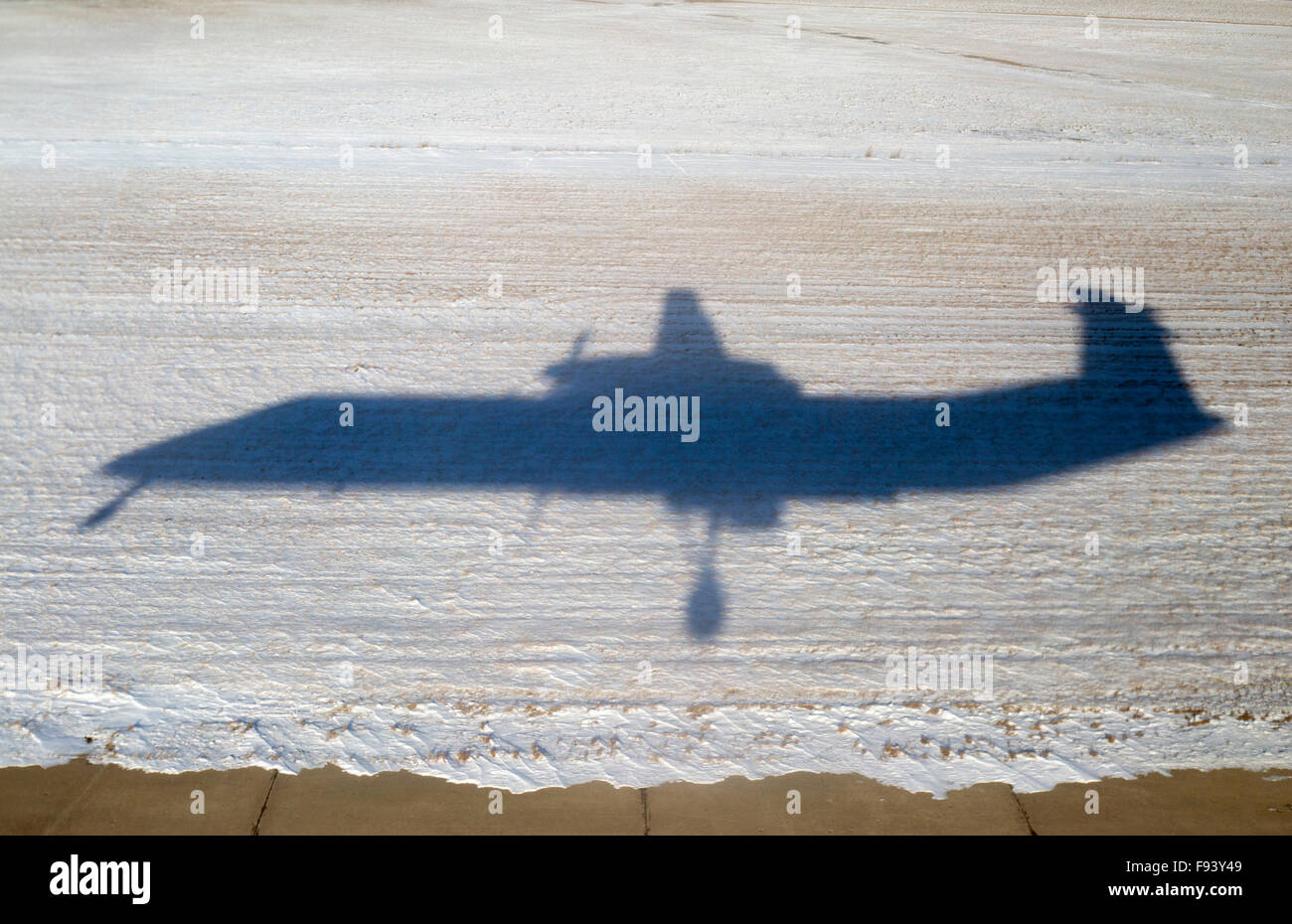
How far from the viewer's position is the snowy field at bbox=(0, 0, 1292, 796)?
3.37 m

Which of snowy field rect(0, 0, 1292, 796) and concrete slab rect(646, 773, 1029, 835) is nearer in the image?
concrete slab rect(646, 773, 1029, 835)

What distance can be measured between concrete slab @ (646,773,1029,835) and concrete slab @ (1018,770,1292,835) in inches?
4.9

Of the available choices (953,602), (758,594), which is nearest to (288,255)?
(758,594)

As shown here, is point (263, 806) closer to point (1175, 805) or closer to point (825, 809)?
point (825, 809)

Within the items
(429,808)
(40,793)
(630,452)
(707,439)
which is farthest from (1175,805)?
(40,793)

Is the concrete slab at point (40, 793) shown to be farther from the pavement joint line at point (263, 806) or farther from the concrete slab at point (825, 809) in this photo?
the concrete slab at point (825, 809)

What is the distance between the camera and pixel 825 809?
297cm

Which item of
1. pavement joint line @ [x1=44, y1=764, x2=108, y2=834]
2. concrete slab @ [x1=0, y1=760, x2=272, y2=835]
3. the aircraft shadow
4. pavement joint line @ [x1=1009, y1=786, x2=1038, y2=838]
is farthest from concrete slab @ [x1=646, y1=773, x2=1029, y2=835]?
pavement joint line @ [x1=44, y1=764, x2=108, y2=834]

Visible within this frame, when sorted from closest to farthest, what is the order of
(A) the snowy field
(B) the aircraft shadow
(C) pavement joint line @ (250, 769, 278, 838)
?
(C) pavement joint line @ (250, 769, 278, 838) < (A) the snowy field < (B) the aircraft shadow

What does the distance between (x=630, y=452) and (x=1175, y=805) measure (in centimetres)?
268

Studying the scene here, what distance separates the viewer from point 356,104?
30.5ft

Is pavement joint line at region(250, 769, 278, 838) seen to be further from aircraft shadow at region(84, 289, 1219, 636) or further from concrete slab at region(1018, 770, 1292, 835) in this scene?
concrete slab at region(1018, 770, 1292, 835)

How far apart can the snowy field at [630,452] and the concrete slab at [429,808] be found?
86 millimetres
